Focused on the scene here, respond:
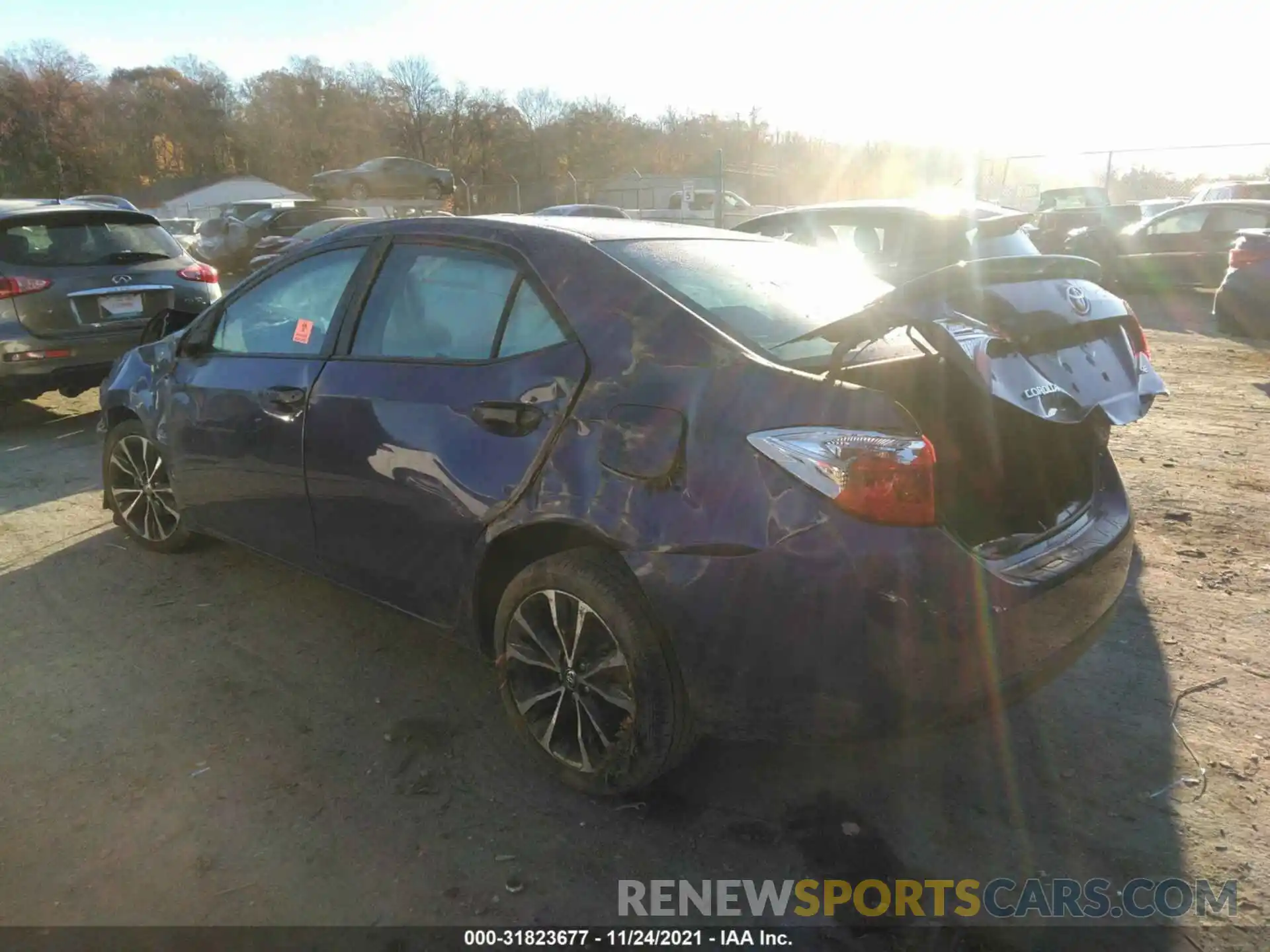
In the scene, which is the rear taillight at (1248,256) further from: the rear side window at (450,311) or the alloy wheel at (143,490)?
the alloy wheel at (143,490)

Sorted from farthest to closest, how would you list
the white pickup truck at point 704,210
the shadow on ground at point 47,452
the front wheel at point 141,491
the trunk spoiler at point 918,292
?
the white pickup truck at point 704,210 < the shadow on ground at point 47,452 < the front wheel at point 141,491 < the trunk spoiler at point 918,292

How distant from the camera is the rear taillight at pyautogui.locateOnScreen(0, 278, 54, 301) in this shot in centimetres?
650

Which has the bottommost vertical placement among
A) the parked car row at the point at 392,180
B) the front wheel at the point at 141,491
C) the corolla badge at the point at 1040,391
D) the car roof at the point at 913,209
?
the front wheel at the point at 141,491

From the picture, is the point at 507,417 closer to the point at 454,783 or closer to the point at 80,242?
the point at 454,783

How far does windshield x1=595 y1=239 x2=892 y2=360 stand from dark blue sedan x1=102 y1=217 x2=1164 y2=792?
0.01 m

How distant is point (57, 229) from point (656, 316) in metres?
6.56

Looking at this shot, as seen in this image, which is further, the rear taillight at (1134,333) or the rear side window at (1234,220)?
the rear side window at (1234,220)

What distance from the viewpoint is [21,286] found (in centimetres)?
655

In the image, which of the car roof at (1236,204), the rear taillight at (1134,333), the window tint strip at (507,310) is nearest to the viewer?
the window tint strip at (507,310)

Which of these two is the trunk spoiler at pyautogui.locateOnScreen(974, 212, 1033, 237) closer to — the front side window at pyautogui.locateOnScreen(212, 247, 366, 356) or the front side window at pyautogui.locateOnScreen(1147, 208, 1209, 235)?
the front side window at pyautogui.locateOnScreen(212, 247, 366, 356)

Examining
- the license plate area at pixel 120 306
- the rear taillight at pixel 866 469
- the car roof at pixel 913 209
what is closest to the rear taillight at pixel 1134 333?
the rear taillight at pixel 866 469

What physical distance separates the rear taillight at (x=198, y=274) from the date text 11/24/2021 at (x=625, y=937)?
692 cm

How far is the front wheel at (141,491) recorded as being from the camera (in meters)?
4.31

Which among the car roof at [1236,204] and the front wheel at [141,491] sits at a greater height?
the car roof at [1236,204]
